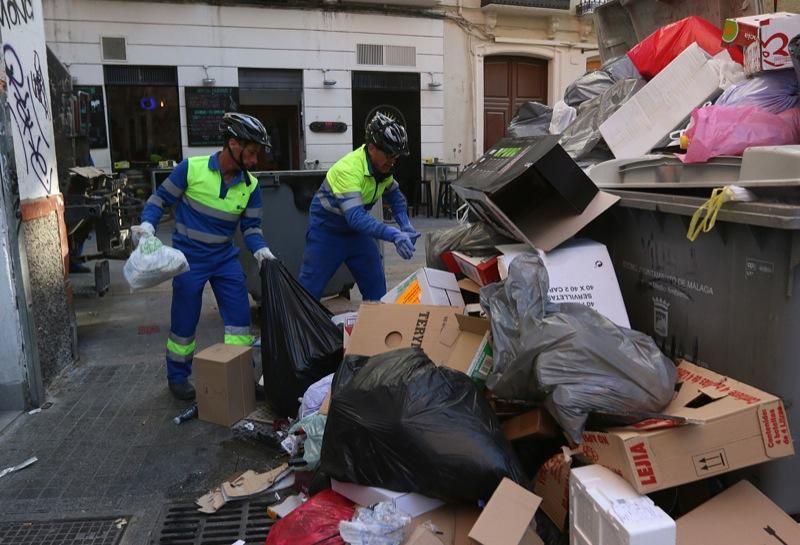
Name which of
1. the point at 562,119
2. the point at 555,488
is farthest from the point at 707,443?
the point at 562,119

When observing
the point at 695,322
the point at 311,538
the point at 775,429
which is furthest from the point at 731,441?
the point at 311,538

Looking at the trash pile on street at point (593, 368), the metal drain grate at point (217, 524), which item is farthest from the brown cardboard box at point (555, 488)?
the metal drain grate at point (217, 524)

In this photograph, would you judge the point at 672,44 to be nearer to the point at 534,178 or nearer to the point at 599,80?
the point at 599,80

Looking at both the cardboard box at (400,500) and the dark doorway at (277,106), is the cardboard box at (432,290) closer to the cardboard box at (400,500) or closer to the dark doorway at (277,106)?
the cardboard box at (400,500)

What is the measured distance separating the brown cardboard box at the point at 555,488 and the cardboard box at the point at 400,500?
0.34 meters

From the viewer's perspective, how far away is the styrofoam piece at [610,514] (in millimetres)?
1664

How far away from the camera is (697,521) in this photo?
1.88m

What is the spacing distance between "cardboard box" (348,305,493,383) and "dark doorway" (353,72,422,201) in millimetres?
10283

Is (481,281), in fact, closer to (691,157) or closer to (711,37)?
(691,157)

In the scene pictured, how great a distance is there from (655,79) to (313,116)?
9852 mm

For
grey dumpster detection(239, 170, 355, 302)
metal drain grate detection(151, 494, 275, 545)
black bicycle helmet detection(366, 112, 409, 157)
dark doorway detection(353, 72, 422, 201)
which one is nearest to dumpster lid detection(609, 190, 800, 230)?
black bicycle helmet detection(366, 112, 409, 157)

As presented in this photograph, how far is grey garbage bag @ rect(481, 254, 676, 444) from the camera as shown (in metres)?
2.00

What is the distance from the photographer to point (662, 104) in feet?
10.5

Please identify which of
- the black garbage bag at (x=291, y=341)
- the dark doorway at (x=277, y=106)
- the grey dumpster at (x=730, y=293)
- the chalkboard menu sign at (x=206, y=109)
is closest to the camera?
the grey dumpster at (x=730, y=293)
